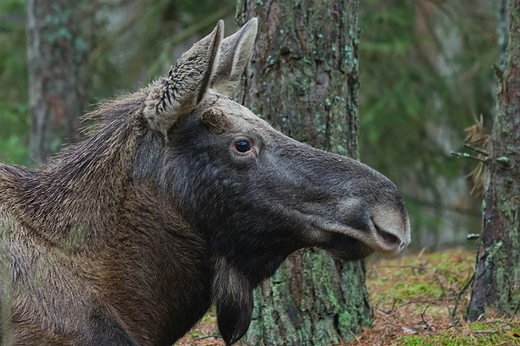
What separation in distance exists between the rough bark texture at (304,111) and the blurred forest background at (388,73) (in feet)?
16.6

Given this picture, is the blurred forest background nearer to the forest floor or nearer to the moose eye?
the forest floor

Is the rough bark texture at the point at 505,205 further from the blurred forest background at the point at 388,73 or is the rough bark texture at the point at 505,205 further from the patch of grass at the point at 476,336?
the blurred forest background at the point at 388,73

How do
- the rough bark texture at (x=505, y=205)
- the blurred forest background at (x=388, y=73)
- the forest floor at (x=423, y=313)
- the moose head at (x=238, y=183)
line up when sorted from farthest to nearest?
1. the blurred forest background at (x=388, y=73)
2. the rough bark texture at (x=505, y=205)
3. the forest floor at (x=423, y=313)
4. the moose head at (x=238, y=183)

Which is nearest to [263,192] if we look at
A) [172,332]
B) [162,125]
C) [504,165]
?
[162,125]

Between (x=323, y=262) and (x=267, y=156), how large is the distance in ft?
4.92

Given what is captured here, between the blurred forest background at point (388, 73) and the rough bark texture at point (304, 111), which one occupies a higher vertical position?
the blurred forest background at point (388, 73)

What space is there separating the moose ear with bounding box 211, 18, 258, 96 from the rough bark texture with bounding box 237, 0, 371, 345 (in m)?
0.59

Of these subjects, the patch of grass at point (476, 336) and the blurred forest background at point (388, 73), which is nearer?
the patch of grass at point (476, 336)

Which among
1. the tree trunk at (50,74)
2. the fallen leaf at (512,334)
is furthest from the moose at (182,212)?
the tree trunk at (50,74)

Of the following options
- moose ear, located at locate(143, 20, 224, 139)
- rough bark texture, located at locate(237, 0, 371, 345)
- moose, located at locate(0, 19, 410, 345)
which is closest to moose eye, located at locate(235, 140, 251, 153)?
moose, located at locate(0, 19, 410, 345)

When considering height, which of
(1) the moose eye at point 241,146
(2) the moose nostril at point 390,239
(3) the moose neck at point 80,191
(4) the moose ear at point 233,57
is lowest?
(2) the moose nostril at point 390,239

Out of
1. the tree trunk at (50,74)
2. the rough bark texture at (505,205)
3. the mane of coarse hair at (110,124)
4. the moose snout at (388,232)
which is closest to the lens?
the moose snout at (388,232)

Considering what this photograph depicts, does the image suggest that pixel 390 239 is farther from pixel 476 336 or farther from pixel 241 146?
pixel 476 336

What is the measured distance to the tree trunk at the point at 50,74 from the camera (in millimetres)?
10055
